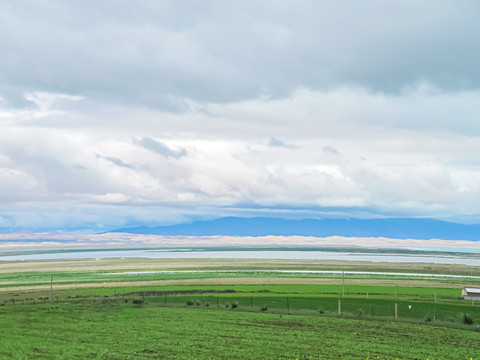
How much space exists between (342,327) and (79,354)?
20682 mm

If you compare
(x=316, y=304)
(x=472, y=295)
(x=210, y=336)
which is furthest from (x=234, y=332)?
(x=472, y=295)

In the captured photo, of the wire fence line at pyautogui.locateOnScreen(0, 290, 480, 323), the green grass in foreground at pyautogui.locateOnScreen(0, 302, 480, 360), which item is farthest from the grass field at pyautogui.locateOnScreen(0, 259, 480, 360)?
the wire fence line at pyautogui.locateOnScreen(0, 290, 480, 323)

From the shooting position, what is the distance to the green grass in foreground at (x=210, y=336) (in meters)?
27.1

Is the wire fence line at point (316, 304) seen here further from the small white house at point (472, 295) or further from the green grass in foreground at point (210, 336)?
the green grass in foreground at point (210, 336)

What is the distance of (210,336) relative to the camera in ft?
107

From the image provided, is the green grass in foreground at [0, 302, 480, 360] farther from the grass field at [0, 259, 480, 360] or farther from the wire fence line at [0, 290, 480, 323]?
the wire fence line at [0, 290, 480, 323]

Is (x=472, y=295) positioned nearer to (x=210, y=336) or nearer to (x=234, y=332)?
(x=234, y=332)

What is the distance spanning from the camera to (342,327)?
38.3 meters

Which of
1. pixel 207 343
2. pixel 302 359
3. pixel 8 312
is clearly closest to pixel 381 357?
pixel 302 359

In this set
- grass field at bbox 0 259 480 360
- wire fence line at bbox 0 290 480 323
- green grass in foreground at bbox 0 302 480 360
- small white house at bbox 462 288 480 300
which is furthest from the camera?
small white house at bbox 462 288 480 300

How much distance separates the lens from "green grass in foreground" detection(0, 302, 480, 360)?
27.1 m

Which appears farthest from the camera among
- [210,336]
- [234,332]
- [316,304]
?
[316,304]

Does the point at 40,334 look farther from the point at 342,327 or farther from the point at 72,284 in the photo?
the point at 72,284

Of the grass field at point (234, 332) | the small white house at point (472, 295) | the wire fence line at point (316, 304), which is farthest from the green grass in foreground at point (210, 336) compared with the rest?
the small white house at point (472, 295)
